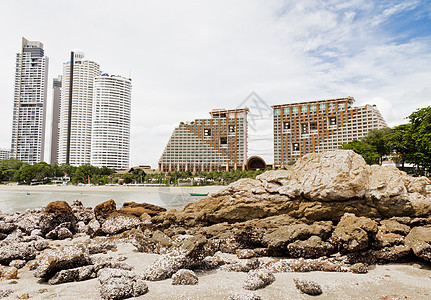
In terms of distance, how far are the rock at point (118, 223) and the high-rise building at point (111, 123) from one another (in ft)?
416

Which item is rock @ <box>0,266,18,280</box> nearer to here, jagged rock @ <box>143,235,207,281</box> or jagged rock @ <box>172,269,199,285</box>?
jagged rock @ <box>143,235,207,281</box>

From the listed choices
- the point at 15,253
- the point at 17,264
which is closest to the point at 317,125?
the point at 15,253

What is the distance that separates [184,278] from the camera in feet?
21.6

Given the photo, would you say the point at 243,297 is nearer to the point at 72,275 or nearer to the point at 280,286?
the point at 280,286

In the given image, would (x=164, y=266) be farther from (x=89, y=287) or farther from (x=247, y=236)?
(x=247, y=236)

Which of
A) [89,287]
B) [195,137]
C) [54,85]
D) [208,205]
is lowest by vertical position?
[89,287]

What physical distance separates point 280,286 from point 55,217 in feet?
39.9

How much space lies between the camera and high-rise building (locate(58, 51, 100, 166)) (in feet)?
446

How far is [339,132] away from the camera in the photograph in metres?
106

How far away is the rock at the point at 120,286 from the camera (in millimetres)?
5734

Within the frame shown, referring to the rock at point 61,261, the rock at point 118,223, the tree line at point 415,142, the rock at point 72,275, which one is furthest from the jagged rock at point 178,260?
the tree line at point 415,142

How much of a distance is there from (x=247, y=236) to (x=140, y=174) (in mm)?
87444

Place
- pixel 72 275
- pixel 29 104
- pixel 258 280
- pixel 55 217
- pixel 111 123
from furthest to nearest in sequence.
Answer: pixel 29 104 < pixel 111 123 < pixel 55 217 < pixel 72 275 < pixel 258 280

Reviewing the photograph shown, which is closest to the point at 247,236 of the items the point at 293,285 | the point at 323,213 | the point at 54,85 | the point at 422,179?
the point at 323,213
